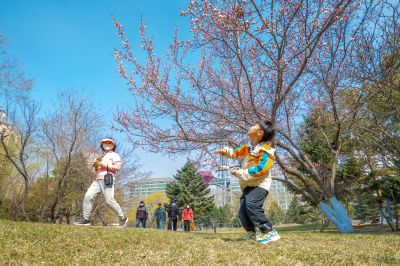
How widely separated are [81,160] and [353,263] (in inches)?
740

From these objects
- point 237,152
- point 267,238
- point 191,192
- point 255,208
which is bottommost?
point 267,238

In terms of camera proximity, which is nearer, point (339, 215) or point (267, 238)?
point (267, 238)

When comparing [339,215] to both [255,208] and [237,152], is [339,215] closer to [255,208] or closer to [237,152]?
[237,152]

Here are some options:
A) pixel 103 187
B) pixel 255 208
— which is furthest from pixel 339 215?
pixel 103 187

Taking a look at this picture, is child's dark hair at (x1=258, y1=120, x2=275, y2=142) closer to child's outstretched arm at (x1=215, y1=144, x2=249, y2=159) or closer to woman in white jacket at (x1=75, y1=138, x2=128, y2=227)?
child's outstretched arm at (x1=215, y1=144, x2=249, y2=159)

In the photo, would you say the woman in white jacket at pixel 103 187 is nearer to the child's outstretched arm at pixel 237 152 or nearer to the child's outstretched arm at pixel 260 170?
the child's outstretched arm at pixel 237 152

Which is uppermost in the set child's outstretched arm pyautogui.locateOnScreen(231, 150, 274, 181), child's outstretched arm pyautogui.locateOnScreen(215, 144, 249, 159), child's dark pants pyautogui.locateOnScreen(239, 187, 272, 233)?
child's outstretched arm pyautogui.locateOnScreen(215, 144, 249, 159)

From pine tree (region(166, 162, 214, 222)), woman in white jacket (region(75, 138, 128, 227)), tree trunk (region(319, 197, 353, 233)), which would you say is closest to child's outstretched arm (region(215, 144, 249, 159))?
woman in white jacket (region(75, 138, 128, 227))

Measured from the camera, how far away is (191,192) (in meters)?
39.7

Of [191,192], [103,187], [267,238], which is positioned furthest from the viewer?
[191,192]

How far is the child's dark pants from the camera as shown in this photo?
459 centimetres

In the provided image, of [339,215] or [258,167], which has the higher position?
[258,167]

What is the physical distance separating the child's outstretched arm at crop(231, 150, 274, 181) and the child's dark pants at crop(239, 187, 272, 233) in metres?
0.23

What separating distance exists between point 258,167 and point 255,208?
23.3 inches
